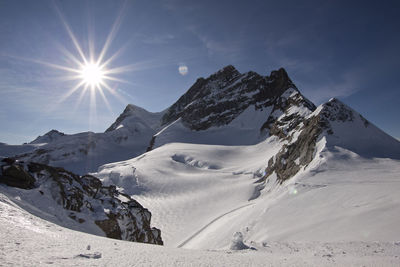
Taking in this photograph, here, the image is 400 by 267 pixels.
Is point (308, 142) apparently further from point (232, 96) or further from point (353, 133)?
point (232, 96)

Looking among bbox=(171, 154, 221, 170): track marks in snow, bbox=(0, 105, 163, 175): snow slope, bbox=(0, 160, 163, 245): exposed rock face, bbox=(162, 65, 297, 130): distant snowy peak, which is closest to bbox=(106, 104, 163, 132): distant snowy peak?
bbox=(0, 105, 163, 175): snow slope

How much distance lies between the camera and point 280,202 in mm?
14453

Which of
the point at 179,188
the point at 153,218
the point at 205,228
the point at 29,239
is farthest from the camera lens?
the point at 179,188

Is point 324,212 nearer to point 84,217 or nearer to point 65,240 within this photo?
point 65,240

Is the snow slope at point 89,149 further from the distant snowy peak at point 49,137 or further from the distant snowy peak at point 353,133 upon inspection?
the distant snowy peak at point 353,133

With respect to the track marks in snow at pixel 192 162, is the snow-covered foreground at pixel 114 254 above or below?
below

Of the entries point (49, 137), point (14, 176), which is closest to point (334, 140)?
point (14, 176)

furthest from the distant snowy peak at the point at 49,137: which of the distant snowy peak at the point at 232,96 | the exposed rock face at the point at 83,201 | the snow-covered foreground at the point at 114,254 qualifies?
the snow-covered foreground at the point at 114,254

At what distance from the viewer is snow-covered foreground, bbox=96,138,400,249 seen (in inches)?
383

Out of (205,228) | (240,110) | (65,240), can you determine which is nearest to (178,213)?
(205,228)

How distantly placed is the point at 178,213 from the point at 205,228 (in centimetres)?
533

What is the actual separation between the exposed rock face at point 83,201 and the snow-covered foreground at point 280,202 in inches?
167

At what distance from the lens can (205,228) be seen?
755 inches

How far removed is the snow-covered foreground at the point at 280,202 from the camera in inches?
383
